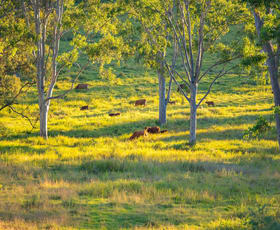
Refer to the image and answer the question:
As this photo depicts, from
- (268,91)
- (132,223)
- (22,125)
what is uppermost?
(268,91)

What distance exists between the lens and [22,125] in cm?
2414

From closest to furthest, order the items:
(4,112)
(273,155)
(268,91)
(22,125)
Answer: (273,155), (22,125), (4,112), (268,91)

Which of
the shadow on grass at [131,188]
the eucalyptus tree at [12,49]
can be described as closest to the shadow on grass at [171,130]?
the eucalyptus tree at [12,49]

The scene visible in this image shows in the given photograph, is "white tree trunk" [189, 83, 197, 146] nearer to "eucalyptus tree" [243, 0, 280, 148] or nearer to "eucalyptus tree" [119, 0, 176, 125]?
"eucalyptus tree" [119, 0, 176, 125]

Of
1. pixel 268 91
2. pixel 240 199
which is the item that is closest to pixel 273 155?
pixel 240 199

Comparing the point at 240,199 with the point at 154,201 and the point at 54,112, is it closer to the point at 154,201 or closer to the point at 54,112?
the point at 154,201

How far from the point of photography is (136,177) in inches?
450

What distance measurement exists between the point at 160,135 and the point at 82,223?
1341cm

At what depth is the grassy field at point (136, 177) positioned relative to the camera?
7477 millimetres

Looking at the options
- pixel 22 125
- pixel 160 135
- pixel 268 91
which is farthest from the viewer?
pixel 268 91

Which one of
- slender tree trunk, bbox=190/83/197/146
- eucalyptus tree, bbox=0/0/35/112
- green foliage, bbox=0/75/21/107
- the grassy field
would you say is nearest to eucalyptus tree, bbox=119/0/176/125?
slender tree trunk, bbox=190/83/197/146

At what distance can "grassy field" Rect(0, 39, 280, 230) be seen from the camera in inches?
294

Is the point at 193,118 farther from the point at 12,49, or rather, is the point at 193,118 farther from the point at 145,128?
the point at 12,49

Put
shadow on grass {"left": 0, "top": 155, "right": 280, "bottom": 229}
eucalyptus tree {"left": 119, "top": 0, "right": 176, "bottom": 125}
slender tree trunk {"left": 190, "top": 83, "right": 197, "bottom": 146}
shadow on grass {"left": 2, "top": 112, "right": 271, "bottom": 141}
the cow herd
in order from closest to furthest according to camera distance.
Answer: shadow on grass {"left": 0, "top": 155, "right": 280, "bottom": 229}, slender tree trunk {"left": 190, "top": 83, "right": 197, "bottom": 146}, eucalyptus tree {"left": 119, "top": 0, "right": 176, "bottom": 125}, the cow herd, shadow on grass {"left": 2, "top": 112, "right": 271, "bottom": 141}
